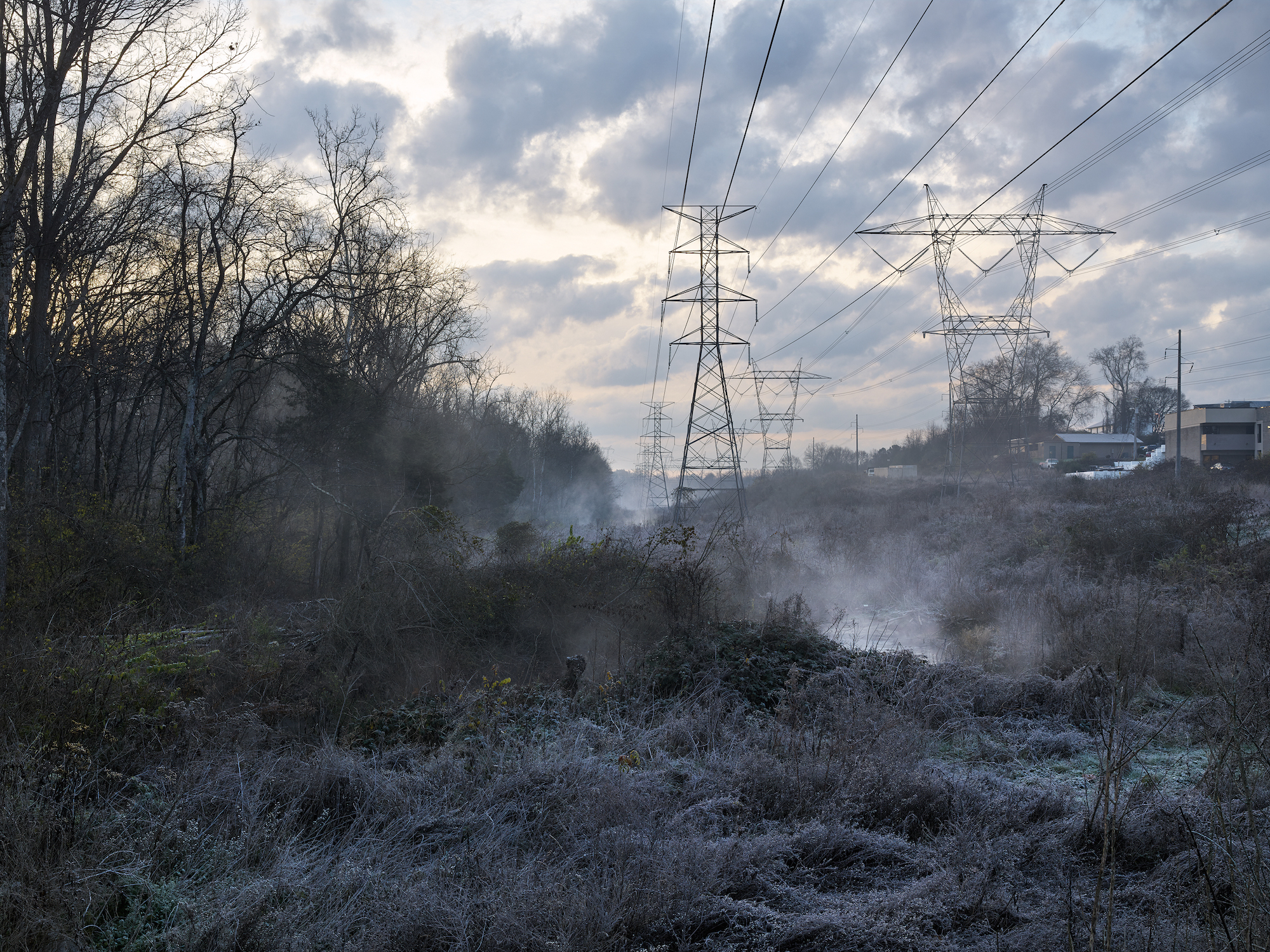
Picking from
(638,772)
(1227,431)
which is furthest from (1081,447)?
(638,772)

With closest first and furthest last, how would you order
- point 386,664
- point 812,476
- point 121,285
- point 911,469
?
1. point 386,664
2. point 121,285
3. point 812,476
4. point 911,469

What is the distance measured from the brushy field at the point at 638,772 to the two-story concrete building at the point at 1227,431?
5318cm

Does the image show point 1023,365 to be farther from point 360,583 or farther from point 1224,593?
point 360,583

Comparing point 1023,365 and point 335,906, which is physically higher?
point 1023,365

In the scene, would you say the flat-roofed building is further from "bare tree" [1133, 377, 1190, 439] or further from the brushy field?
the brushy field

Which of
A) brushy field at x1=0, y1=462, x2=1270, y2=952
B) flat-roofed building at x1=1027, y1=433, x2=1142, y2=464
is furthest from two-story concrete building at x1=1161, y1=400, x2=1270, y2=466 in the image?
brushy field at x1=0, y1=462, x2=1270, y2=952

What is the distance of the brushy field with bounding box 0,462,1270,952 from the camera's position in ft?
13.0

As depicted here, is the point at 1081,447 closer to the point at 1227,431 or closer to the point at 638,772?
the point at 1227,431

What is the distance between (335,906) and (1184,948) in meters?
4.21

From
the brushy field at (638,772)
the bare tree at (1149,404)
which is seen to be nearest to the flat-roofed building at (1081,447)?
the bare tree at (1149,404)

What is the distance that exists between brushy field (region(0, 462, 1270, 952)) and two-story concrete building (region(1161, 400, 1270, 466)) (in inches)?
2094

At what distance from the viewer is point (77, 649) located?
7.73 meters

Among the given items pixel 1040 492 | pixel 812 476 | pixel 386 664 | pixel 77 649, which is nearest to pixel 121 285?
pixel 386 664

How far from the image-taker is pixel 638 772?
598 centimetres
